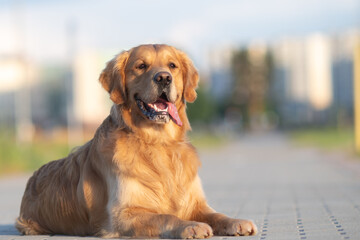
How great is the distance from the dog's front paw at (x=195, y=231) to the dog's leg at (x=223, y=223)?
368 millimetres

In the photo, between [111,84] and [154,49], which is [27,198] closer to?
[111,84]

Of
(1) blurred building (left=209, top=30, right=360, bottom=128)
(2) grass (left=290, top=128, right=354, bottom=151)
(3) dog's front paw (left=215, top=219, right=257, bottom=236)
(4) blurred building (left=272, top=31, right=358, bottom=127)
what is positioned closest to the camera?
(3) dog's front paw (left=215, top=219, right=257, bottom=236)

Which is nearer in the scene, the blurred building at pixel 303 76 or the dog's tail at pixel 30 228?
the dog's tail at pixel 30 228

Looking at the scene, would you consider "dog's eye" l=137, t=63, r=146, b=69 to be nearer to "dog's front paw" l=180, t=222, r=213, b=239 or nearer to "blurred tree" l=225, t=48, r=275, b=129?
"dog's front paw" l=180, t=222, r=213, b=239

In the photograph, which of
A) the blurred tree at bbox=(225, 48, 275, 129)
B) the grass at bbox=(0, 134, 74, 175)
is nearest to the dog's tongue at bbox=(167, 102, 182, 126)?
the grass at bbox=(0, 134, 74, 175)

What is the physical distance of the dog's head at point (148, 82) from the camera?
6266mm

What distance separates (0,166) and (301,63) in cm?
10822

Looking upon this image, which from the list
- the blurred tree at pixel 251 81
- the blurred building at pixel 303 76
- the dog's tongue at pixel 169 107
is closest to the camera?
the dog's tongue at pixel 169 107

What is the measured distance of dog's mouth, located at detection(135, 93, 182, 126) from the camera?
20.8ft

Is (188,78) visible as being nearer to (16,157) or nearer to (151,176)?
(151,176)

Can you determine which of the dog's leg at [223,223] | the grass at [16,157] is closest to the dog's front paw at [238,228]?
the dog's leg at [223,223]

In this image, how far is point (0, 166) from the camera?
65.5ft

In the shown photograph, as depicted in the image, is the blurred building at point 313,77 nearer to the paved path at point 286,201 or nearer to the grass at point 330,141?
the grass at point 330,141

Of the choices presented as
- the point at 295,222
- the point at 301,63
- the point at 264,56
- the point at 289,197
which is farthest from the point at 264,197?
the point at 301,63
